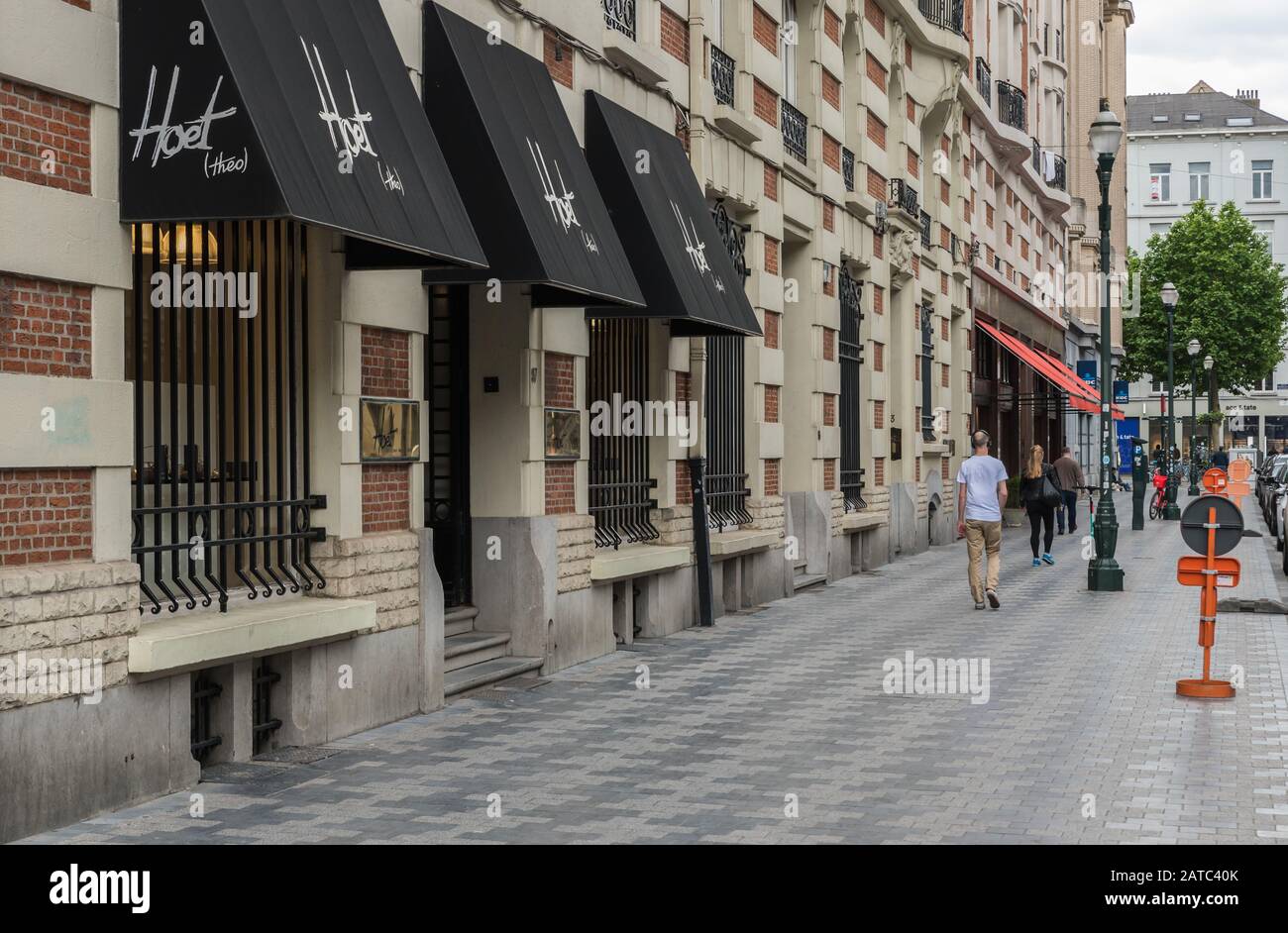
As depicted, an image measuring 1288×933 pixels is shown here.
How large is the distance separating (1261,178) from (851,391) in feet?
239

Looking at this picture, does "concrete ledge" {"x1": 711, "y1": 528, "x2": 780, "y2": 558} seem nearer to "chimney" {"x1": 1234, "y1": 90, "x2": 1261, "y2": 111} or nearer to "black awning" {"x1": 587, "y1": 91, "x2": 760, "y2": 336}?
"black awning" {"x1": 587, "y1": 91, "x2": 760, "y2": 336}

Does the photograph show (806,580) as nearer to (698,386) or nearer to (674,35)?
(698,386)

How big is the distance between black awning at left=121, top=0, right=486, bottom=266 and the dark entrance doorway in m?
3.38

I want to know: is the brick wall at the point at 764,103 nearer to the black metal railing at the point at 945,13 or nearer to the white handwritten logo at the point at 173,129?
the black metal railing at the point at 945,13

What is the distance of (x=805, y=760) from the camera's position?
28.5 feet

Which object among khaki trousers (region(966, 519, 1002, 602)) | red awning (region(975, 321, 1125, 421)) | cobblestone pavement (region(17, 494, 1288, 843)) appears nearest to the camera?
cobblestone pavement (region(17, 494, 1288, 843))

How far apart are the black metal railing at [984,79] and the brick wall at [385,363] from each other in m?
24.4

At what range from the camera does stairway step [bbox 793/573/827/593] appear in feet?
63.0

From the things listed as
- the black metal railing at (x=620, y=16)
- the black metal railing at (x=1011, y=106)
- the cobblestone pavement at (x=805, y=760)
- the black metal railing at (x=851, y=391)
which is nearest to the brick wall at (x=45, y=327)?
the cobblestone pavement at (x=805, y=760)

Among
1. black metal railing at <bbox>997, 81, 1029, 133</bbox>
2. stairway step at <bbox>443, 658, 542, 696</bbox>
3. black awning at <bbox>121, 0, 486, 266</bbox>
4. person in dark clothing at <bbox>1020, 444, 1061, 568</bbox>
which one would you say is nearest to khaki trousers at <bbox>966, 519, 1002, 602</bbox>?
person in dark clothing at <bbox>1020, 444, 1061, 568</bbox>

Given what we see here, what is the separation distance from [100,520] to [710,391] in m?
10.1

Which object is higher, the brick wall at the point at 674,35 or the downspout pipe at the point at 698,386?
the brick wall at the point at 674,35

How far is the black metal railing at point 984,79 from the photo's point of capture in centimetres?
3250

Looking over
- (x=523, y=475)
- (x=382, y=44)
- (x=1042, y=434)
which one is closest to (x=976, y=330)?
(x=1042, y=434)
